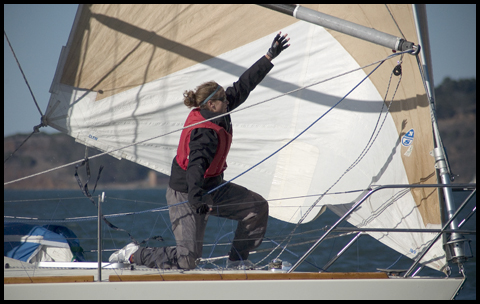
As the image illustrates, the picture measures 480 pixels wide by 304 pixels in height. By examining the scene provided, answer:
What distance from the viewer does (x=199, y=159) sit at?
2746 mm

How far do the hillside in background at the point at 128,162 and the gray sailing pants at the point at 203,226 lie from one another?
1863 cm

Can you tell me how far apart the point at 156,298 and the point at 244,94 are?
54.1 inches

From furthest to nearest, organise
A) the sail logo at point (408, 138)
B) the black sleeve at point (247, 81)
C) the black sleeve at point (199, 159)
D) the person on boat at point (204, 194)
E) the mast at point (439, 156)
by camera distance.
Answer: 1. the sail logo at point (408, 138)
2. the black sleeve at point (247, 81)
3. the mast at point (439, 156)
4. the person on boat at point (204, 194)
5. the black sleeve at point (199, 159)

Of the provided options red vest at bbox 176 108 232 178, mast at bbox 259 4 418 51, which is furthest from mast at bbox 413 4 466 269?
red vest at bbox 176 108 232 178

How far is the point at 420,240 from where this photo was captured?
11.1ft

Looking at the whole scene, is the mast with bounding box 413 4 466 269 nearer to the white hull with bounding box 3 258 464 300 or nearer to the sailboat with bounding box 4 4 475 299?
the sailboat with bounding box 4 4 475 299

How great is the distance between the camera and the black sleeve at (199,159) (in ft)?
8.85

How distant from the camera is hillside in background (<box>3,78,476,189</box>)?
29.3m

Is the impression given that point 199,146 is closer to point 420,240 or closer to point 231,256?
point 231,256

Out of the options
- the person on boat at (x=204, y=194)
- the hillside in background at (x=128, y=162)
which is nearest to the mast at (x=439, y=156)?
the person on boat at (x=204, y=194)

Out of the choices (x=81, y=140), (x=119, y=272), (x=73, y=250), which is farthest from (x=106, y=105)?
(x=119, y=272)

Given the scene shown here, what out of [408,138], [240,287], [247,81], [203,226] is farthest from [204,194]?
[408,138]

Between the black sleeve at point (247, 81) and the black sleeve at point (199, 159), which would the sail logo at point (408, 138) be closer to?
the black sleeve at point (247, 81)

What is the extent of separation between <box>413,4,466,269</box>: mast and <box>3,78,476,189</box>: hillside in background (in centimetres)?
1881
